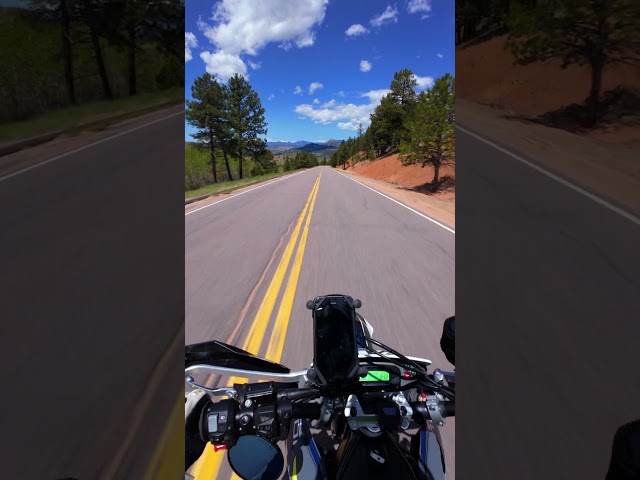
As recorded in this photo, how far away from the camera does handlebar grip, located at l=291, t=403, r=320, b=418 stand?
44.0 inches

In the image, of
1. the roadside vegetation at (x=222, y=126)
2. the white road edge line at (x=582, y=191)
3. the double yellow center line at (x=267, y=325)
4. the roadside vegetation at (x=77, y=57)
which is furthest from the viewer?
the roadside vegetation at (x=222, y=126)

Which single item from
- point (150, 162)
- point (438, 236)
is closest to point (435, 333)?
point (438, 236)

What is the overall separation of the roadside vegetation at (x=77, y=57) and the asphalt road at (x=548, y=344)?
4867mm

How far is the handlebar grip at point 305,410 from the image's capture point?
1118mm

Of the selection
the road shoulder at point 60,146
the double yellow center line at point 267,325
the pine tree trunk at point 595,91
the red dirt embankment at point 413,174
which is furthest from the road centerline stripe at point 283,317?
the red dirt embankment at point 413,174

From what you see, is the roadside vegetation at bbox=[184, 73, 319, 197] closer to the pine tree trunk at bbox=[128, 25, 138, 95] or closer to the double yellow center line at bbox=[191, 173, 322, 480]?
the pine tree trunk at bbox=[128, 25, 138, 95]

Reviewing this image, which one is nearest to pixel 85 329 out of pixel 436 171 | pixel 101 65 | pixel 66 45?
pixel 66 45

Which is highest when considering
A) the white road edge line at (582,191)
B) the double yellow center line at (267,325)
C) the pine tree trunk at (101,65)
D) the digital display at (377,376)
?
the pine tree trunk at (101,65)

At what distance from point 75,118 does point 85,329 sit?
510 inches

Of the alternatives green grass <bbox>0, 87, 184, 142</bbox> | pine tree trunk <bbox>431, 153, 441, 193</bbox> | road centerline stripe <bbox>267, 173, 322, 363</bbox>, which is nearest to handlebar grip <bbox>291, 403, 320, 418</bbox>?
road centerline stripe <bbox>267, 173, 322, 363</bbox>

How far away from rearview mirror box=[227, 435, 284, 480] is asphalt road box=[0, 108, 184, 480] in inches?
43.1

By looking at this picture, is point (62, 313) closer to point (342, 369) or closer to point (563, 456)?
point (342, 369)

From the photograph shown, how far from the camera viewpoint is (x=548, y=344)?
2.49 meters

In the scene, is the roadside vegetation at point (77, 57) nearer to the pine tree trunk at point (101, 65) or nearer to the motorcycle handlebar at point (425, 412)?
the pine tree trunk at point (101, 65)
